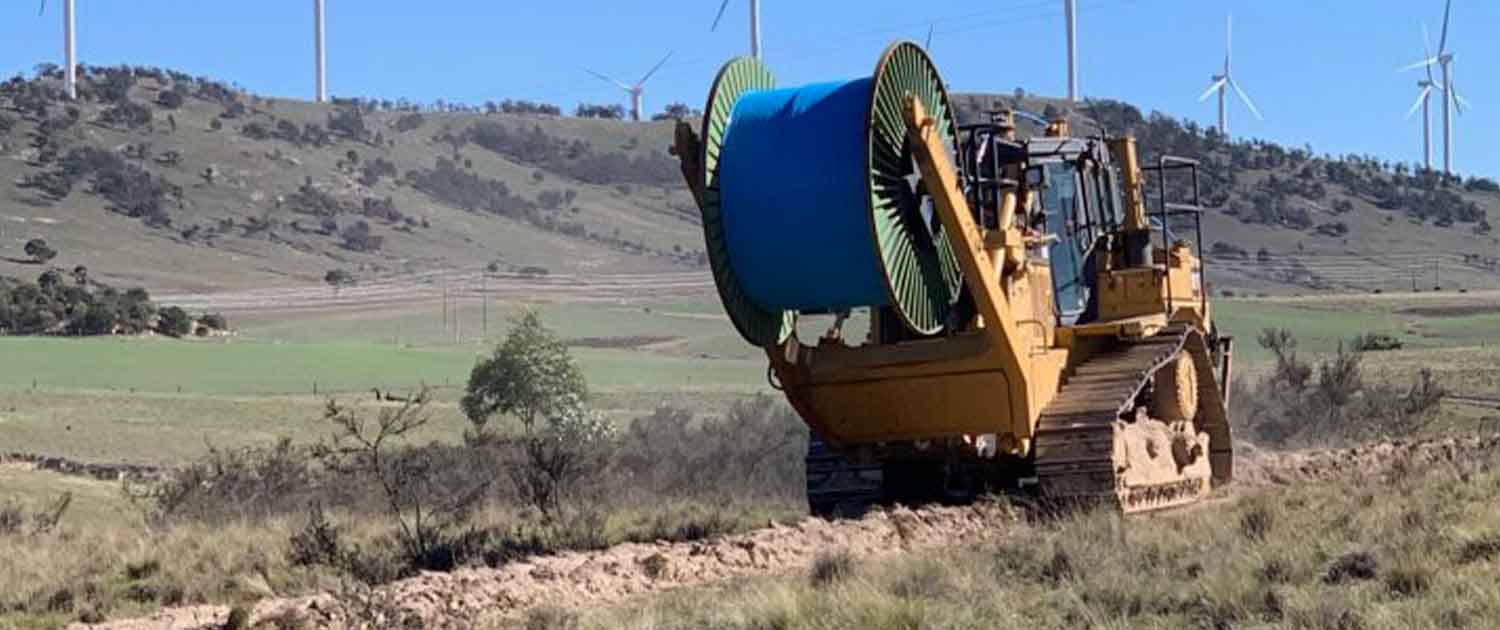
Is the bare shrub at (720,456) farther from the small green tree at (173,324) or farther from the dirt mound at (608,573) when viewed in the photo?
the small green tree at (173,324)

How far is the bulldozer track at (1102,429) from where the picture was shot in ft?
48.6

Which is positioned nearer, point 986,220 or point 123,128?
point 986,220

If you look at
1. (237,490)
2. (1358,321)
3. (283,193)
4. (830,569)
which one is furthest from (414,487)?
(283,193)

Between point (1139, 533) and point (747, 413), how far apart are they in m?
20.7

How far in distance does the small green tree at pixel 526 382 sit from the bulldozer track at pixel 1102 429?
22.6 metres

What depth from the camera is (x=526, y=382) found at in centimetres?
3853

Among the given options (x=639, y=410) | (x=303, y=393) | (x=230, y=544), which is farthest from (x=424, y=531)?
(x=303, y=393)

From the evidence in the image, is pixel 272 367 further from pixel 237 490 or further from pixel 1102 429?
pixel 1102 429

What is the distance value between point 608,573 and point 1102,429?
4.12 metres

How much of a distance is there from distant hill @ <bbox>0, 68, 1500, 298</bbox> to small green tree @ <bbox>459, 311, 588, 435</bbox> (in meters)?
48.9

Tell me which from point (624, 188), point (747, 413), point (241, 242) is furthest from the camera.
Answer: point (624, 188)

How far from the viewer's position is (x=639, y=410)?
4747cm

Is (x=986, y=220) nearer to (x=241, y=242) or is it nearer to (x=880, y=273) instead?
(x=880, y=273)

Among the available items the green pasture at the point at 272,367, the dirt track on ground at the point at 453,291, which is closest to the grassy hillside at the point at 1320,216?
the dirt track on ground at the point at 453,291
